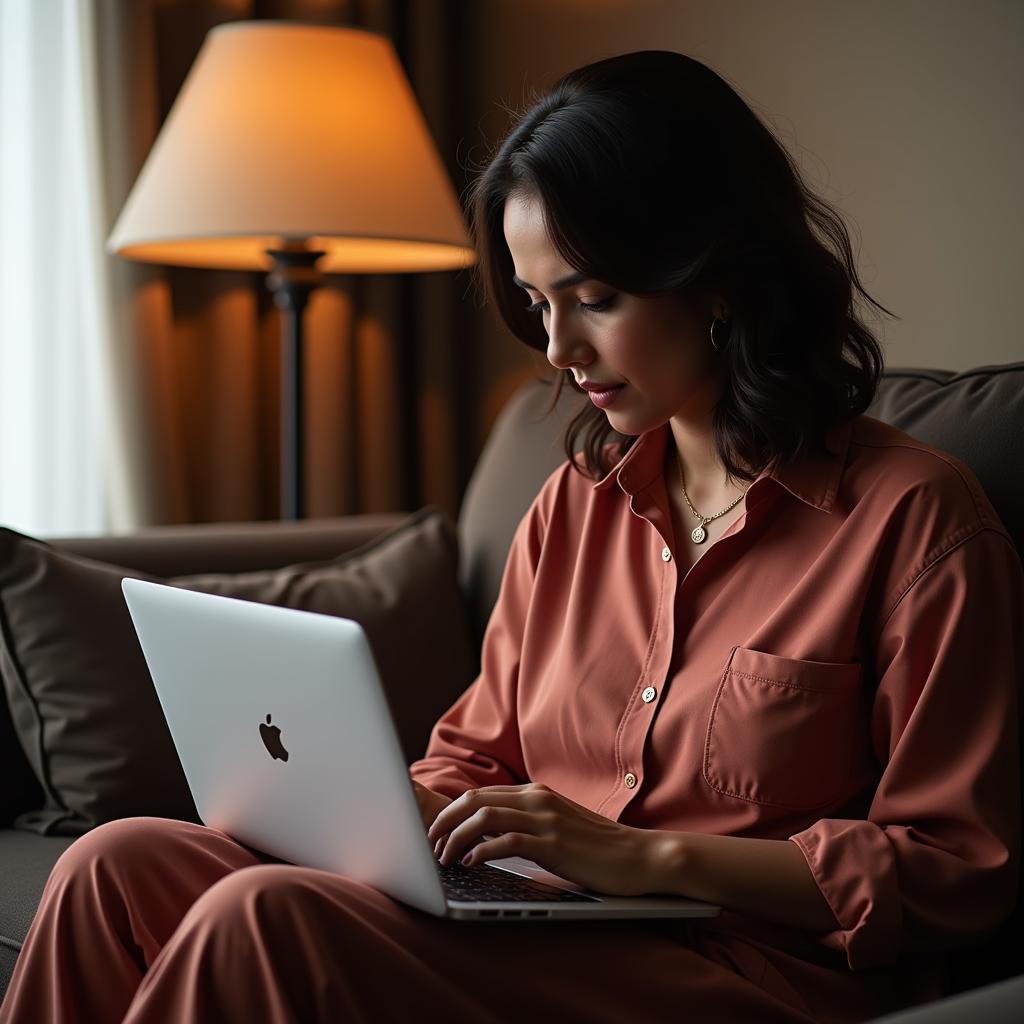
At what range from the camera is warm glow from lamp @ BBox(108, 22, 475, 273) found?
1.98m

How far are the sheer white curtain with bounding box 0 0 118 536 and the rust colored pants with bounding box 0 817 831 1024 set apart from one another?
1339 millimetres

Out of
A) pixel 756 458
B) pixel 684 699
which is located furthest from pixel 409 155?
pixel 684 699

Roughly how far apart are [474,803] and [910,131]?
1213 mm

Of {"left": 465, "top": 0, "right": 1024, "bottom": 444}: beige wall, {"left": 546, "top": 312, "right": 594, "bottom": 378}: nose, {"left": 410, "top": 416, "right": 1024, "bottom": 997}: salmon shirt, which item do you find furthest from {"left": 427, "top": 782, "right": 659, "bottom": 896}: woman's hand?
{"left": 465, "top": 0, "right": 1024, "bottom": 444}: beige wall

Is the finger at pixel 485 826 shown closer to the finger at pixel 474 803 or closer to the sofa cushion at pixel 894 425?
the finger at pixel 474 803

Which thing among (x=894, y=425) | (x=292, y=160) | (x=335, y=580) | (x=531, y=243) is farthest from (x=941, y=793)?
(x=292, y=160)

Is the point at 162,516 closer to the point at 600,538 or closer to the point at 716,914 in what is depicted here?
the point at 600,538

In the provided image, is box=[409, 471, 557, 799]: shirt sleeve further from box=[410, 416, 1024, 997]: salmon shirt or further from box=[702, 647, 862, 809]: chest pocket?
box=[702, 647, 862, 809]: chest pocket

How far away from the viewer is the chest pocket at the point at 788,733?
3.59ft

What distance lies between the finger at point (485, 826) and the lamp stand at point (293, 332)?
1.23 meters

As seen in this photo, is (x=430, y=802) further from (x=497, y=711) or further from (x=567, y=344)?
(x=567, y=344)

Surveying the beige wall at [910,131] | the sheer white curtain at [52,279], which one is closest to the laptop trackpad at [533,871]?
the beige wall at [910,131]

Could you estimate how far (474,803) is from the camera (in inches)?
42.0

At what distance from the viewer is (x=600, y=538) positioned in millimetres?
1354
